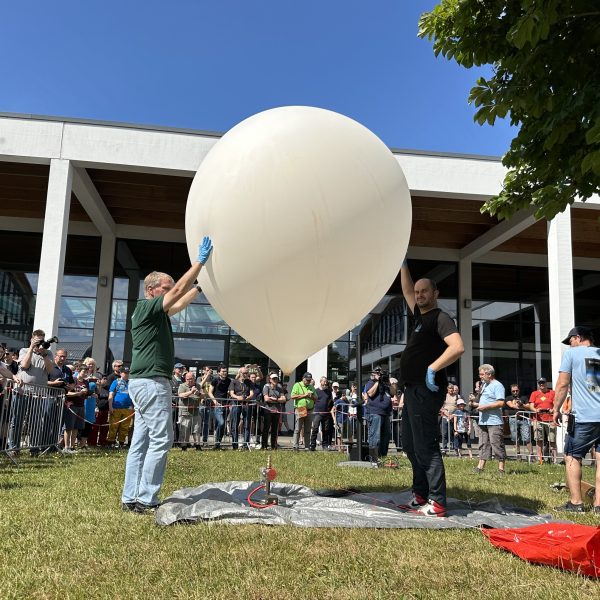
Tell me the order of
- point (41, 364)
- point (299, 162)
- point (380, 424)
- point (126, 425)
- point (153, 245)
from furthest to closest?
1. point (153, 245)
2. point (126, 425)
3. point (380, 424)
4. point (41, 364)
5. point (299, 162)

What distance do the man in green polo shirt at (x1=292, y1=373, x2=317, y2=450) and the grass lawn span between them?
7.54 meters

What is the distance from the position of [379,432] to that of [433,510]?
585 cm

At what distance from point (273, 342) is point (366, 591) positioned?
1.99 meters

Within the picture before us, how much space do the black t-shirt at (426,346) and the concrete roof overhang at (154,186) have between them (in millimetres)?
6920

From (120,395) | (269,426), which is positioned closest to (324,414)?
(269,426)

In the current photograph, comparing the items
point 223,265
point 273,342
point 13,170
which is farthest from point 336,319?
point 13,170

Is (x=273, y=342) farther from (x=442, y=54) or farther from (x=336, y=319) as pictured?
(x=442, y=54)

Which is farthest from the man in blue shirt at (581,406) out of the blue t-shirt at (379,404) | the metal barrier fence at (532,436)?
the metal barrier fence at (532,436)

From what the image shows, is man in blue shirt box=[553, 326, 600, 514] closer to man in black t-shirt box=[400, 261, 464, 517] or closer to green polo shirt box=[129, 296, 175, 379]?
man in black t-shirt box=[400, 261, 464, 517]

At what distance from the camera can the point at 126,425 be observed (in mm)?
10797

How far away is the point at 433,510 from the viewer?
412 cm

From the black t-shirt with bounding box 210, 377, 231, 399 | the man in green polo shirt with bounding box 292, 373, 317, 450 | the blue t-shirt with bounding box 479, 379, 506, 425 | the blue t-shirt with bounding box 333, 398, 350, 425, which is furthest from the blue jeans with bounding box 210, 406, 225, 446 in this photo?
the blue t-shirt with bounding box 479, 379, 506, 425

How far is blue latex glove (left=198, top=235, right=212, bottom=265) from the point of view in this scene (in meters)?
3.85

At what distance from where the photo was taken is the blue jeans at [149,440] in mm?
4113
